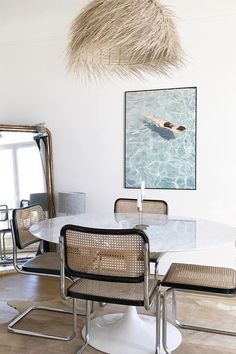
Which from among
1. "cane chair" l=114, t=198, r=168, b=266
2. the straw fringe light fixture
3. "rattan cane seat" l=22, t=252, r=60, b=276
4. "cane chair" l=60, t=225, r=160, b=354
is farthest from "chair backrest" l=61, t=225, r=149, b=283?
"cane chair" l=114, t=198, r=168, b=266

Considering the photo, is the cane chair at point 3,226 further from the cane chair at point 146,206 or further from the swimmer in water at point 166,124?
the swimmer in water at point 166,124

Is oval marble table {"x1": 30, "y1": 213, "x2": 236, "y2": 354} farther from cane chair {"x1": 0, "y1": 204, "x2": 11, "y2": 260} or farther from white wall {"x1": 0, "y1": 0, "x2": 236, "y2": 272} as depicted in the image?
cane chair {"x1": 0, "y1": 204, "x2": 11, "y2": 260}

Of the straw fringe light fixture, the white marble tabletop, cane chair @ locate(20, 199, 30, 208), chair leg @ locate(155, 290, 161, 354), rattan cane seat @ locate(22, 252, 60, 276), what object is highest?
the straw fringe light fixture

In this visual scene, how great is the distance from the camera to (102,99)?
378 cm

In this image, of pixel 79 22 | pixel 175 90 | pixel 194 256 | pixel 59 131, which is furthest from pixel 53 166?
pixel 79 22

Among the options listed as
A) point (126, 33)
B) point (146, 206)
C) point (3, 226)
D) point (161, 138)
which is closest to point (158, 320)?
point (146, 206)

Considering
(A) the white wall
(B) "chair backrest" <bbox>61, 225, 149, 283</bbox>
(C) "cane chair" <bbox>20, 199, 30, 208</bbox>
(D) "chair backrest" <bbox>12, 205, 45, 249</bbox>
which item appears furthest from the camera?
(C) "cane chair" <bbox>20, 199, 30, 208</bbox>

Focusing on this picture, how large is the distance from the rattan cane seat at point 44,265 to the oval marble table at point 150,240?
277 mm

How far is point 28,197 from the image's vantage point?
388cm

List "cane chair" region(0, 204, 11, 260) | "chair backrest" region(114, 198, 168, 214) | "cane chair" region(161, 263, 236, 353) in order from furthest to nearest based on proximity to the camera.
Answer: "cane chair" region(0, 204, 11, 260) < "chair backrest" region(114, 198, 168, 214) < "cane chair" region(161, 263, 236, 353)

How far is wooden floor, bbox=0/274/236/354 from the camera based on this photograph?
2178 mm

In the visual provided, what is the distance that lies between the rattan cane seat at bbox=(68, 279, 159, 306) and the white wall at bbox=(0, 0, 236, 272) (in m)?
1.71

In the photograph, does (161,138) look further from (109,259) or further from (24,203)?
(109,259)

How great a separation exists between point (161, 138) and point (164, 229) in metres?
1.56
